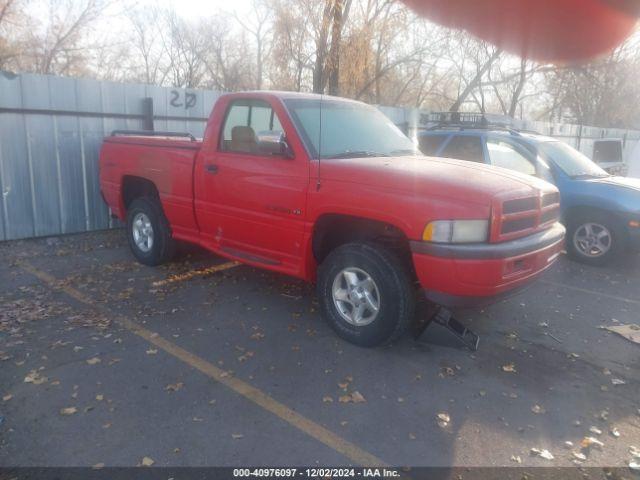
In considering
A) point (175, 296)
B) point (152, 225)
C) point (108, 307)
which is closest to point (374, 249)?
point (175, 296)

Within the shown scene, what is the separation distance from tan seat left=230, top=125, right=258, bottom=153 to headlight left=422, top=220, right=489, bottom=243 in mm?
2140

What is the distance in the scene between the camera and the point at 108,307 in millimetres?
5289

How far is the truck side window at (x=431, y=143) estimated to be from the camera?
8.30m

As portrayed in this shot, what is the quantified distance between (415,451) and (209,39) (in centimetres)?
3794

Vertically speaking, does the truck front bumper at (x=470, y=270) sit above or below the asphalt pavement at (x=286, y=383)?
above

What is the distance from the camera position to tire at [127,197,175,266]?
644 centimetres

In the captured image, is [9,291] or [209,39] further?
[209,39]

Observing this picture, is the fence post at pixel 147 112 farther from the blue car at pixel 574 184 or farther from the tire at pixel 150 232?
the blue car at pixel 574 184

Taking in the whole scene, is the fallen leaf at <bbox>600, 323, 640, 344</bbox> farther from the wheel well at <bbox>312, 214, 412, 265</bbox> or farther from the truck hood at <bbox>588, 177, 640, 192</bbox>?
the truck hood at <bbox>588, 177, 640, 192</bbox>

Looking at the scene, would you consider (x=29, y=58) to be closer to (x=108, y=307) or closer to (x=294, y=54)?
(x=294, y=54)

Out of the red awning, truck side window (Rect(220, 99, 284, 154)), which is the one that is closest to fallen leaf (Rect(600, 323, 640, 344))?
the red awning

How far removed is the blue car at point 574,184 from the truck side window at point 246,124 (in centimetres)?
369

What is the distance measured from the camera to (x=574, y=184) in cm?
752

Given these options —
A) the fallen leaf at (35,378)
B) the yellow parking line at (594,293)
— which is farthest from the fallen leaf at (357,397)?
the yellow parking line at (594,293)
